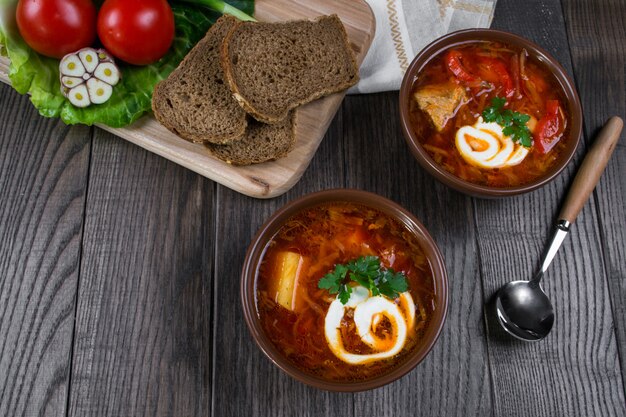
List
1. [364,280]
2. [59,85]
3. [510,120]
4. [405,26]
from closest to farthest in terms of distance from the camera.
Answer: [364,280] < [510,120] < [59,85] < [405,26]

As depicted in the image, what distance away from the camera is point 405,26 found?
224 cm

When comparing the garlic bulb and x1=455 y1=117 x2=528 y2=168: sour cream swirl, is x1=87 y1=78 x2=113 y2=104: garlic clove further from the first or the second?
x1=455 y1=117 x2=528 y2=168: sour cream swirl

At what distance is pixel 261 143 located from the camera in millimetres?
2012

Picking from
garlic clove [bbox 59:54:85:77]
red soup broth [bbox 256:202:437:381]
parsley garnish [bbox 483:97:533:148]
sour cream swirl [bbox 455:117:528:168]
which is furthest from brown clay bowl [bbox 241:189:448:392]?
garlic clove [bbox 59:54:85:77]

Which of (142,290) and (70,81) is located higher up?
(70,81)

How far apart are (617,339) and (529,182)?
22.0 inches

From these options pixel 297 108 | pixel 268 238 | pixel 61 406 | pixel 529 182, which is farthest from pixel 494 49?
pixel 61 406

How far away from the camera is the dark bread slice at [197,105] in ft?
6.55

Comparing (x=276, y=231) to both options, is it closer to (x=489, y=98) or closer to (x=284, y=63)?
(x=284, y=63)

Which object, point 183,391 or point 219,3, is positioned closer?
point 183,391

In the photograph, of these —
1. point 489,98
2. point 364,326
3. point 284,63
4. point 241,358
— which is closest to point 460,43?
point 489,98

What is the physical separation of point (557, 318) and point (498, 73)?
2.45ft

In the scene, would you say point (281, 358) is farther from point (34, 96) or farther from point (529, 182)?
point (34, 96)

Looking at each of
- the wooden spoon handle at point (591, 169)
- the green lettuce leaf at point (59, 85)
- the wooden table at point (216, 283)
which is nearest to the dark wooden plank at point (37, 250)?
the wooden table at point (216, 283)
